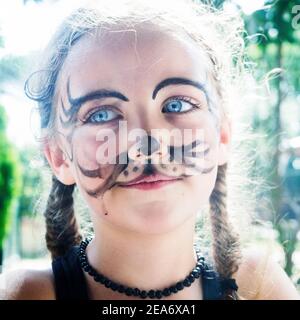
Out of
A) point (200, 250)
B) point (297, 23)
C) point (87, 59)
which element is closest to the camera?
point (87, 59)

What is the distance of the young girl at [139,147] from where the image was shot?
0.81 m

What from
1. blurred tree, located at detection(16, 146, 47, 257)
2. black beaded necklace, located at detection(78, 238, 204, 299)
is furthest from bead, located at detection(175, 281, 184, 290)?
blurred tree, located at detection(16, 146, 47, 257)

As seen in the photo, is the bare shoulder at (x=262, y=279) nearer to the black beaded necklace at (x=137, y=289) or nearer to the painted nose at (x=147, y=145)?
the black beaded necklace at (x=137, y=289)

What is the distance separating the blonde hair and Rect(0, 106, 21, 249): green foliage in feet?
0.38

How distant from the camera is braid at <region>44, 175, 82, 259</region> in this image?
37.7 inches

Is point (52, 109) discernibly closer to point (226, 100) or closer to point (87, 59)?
point (87, 59)

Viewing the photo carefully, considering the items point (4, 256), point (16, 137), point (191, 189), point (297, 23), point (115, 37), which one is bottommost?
point (4, 256)

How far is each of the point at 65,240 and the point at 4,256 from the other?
20 centimetres

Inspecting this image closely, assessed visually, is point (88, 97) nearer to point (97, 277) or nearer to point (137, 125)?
point (137, 125)

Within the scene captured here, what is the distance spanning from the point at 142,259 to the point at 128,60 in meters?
0.35

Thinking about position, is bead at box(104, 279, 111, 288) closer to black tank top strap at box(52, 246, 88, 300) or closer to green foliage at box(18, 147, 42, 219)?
black tank top strap at box(52, 246, 88, 300)

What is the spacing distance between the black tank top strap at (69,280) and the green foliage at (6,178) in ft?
0.86
